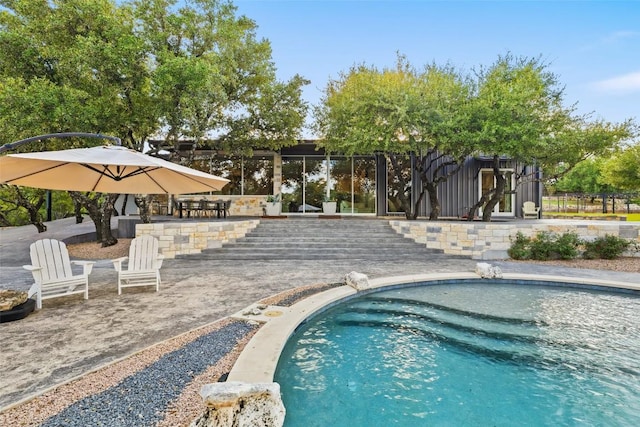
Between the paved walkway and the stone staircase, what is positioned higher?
the stone staircase

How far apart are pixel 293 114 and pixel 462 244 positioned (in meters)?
7.30

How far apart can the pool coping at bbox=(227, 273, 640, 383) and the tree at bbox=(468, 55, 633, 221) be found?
4.49 m

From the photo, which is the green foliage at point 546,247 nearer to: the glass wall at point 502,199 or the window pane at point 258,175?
the glass wall at point 502,199

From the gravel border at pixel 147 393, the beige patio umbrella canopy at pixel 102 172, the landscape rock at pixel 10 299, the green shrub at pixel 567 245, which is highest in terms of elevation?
the beige patio umbrella canopy at pixel 102 172

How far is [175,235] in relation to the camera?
8945mm

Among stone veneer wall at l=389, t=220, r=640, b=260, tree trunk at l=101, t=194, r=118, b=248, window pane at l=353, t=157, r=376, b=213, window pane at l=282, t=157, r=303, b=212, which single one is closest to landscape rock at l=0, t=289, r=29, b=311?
tree trunk at l=101, t=194, r=118, b=248

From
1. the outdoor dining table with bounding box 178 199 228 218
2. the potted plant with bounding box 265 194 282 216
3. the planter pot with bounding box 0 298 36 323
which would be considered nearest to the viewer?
the planter pot with bounding box 0 298 36 323

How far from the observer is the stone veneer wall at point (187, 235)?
8.83 meters

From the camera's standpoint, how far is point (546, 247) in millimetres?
9070

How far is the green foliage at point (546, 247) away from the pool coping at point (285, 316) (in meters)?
2.40

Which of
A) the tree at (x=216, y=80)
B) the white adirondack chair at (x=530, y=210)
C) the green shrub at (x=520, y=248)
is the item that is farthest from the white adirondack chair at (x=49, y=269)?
the white adirondack chair at (x=530, y=210)

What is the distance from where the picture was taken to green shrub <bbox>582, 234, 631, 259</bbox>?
8.89 m

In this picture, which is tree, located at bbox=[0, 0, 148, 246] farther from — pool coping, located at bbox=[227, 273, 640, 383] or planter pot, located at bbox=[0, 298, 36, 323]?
pool coping, located at bbox=[227, 273, 640, 383]

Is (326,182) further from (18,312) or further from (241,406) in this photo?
(241,406)
